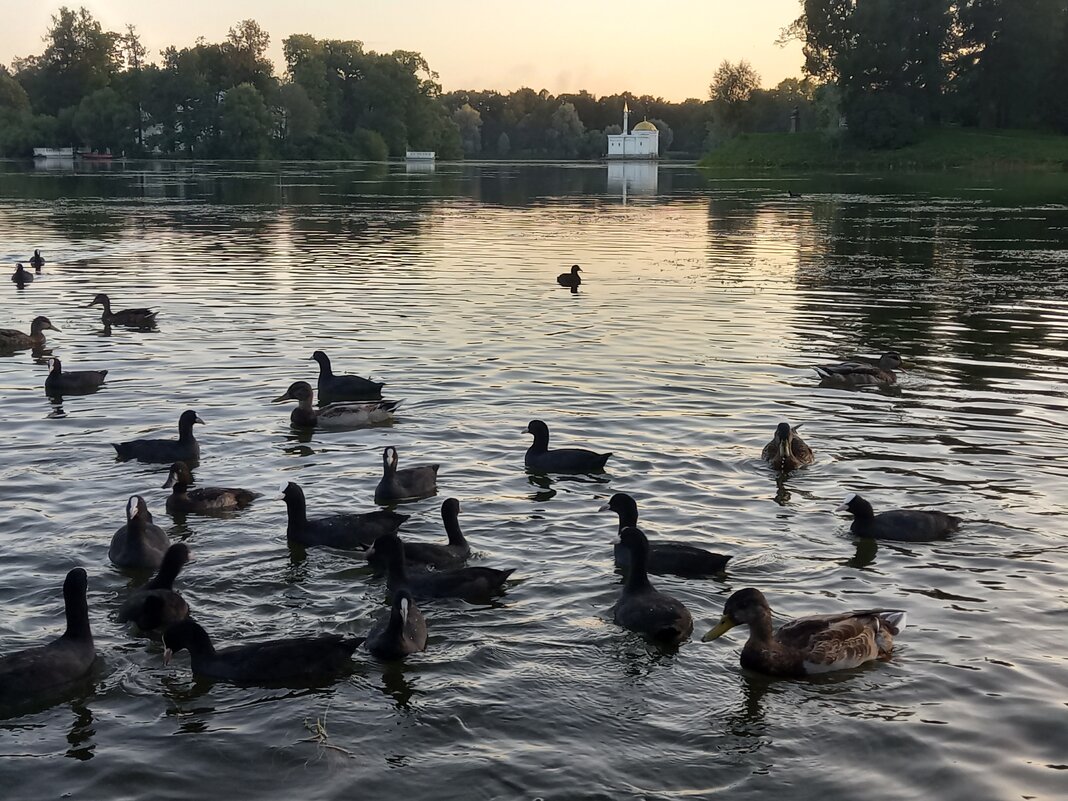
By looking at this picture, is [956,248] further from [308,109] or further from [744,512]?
[308,109]

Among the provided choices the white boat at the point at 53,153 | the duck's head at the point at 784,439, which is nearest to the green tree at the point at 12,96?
the white boat at the point at 53,153

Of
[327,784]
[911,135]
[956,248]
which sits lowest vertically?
[327,784]

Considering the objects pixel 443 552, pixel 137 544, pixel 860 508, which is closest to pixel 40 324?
pixel 137 544

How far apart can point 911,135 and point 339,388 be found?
116 metres

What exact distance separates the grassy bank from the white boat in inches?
3599

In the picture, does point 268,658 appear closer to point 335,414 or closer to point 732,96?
point 335,414

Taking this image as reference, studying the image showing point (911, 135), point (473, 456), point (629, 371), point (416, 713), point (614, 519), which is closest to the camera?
point (416, 713)

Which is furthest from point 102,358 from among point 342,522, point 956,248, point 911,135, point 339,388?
point 911,135

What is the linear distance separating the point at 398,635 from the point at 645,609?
2.08 meters

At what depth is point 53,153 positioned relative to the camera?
166375 millimetres

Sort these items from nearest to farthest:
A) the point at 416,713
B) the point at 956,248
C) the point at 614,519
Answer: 1. the point at 416,713
2. the point at 614,519
3. the point at 956,248

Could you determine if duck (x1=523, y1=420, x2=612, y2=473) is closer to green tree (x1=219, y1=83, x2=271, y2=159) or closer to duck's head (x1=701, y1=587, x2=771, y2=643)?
duck's head (x1=701, y1=587, x2=771, y2=643)

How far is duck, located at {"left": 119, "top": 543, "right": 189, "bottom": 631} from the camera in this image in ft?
31.9

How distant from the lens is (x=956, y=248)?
40.1 metres
